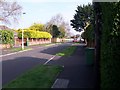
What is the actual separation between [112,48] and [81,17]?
64.5 m

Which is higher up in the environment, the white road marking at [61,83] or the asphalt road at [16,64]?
the white road marking at [61,83]

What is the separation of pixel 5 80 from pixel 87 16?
56884 millimetres

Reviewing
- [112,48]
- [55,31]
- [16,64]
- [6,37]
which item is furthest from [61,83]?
[55,31]

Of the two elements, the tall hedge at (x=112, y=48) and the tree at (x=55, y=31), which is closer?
the tall hedge at (x=112, y=48)

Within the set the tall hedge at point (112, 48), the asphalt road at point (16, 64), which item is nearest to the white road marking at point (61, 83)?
the asphalt road at point (16, 64)

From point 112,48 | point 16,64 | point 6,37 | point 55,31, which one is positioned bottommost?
point 16,64

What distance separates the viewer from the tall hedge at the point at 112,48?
25.6 feet

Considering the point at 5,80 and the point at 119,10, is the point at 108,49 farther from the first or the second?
the point at 5,80

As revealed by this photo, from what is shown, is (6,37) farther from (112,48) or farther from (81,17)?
(112,48)

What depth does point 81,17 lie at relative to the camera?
71938 millimetres

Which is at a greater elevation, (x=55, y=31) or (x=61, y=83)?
(x=55, y=31)

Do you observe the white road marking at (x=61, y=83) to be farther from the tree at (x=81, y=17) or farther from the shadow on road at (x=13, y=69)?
the tree at (x=81, y=17)

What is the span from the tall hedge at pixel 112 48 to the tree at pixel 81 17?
55491 mm

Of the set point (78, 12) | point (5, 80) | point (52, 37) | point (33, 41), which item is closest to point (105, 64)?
point (5, 80)
